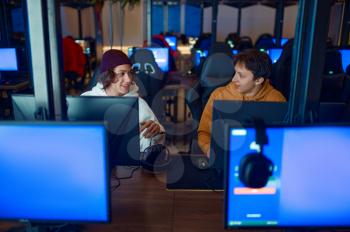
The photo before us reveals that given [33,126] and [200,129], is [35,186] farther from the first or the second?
[200,129]

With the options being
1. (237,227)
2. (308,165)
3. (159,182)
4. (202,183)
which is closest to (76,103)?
(159,182)

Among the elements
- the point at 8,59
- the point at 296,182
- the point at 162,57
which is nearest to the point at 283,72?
the point at 296,182

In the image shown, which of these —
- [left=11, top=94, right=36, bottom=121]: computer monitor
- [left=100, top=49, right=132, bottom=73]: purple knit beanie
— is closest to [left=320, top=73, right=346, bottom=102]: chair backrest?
[left=100, top=49, right=132, bottom=73]: purple knit beanie

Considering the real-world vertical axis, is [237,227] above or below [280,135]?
below

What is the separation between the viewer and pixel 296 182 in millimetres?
1098

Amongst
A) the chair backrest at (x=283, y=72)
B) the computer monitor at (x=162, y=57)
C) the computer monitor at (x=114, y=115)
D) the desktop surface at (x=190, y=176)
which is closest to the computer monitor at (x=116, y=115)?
the computer monitor at (x=114, y=115)

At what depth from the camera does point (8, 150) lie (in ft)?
3.61

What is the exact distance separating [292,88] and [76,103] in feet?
2.80

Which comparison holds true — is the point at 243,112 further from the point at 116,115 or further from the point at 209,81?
the point at 209,81

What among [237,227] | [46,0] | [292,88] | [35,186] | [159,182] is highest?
[46,0]

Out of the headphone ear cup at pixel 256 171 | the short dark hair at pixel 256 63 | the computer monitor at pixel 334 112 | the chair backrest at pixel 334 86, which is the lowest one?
the chair backrest at pixel 334 86

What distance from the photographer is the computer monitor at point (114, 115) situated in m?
1.49

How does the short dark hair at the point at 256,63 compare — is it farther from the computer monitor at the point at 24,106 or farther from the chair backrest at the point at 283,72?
the computer monitor at the point at 24,106

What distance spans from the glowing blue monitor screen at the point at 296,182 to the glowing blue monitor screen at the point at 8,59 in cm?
489
